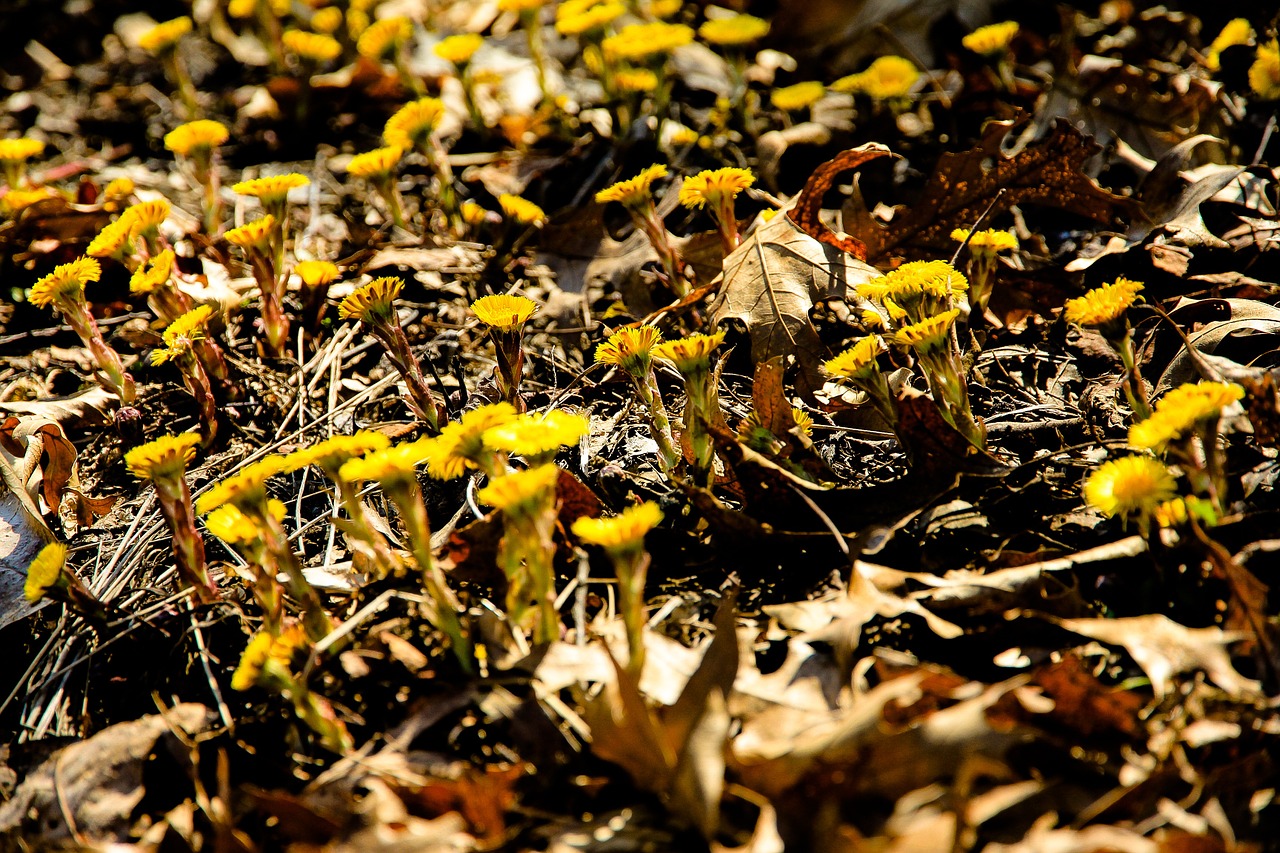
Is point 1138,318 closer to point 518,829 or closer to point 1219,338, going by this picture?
point 1219,338

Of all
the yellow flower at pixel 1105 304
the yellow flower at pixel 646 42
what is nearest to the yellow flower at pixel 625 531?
the yellow flower at pixel 1105 304

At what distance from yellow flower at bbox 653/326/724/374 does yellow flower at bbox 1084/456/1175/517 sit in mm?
675

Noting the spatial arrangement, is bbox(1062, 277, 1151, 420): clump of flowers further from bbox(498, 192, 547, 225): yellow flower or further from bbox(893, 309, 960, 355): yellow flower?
bbox(498, 192, 547, 225): yellow flower

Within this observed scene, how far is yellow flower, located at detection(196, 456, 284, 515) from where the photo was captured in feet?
4.46

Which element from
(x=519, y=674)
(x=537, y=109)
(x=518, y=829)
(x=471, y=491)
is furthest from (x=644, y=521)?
(x=537, y=109)

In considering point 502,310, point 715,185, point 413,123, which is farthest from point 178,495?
point 413,123

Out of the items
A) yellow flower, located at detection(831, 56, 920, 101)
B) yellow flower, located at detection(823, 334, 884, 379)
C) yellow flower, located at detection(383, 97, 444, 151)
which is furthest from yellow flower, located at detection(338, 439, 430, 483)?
yellow flower, located at detection(831, 56, 920, 101)

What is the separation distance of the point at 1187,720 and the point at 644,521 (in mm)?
794

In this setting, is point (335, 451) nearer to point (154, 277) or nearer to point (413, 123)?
point (154, 277)

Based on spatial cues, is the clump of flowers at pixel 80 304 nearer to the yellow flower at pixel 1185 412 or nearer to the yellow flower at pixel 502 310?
the yellow flower at pixel 502 310

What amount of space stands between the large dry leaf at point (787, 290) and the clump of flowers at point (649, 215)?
0.59 ft

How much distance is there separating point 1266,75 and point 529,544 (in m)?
2.50

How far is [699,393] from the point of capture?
167 cm

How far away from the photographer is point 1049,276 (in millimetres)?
2150
